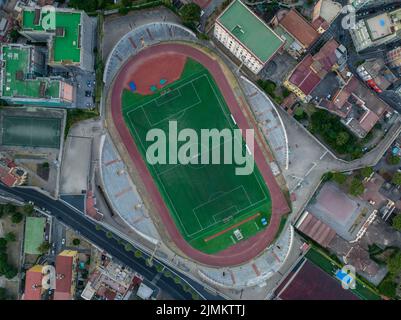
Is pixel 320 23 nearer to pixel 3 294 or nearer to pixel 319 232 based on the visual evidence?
pixel 319 232

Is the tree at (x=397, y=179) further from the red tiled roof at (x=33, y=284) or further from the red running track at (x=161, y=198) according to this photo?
the red tiled roof at (x=33, y=284)

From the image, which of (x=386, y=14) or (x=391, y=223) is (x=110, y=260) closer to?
(x=391, y=223)

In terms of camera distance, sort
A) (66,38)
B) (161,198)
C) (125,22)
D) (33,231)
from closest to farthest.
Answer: (66,38), (33,231), (161,198), (125,22)

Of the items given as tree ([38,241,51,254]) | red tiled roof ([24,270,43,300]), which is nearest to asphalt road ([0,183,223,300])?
tree ([38,241,51,254])

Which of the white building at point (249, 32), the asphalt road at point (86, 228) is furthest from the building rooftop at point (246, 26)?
the asphalt road at point (86, 228)

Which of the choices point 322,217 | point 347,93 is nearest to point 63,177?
point 322,217

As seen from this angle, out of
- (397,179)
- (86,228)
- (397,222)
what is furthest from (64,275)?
(397,179)

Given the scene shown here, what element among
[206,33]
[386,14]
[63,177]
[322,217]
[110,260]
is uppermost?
[386,14]
